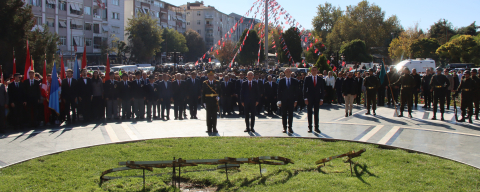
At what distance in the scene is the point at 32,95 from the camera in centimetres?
1208

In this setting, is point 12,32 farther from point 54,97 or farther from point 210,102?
point 210,102

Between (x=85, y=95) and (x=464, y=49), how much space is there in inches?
2103

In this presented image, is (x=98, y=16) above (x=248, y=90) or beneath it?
above

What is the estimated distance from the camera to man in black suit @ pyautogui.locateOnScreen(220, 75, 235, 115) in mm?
15858

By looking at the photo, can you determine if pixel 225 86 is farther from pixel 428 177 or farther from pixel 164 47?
pixel 164 47

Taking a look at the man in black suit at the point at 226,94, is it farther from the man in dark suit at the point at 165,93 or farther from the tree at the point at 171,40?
the tree at the point at 171,40

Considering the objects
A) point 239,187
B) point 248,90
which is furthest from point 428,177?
point 248,90

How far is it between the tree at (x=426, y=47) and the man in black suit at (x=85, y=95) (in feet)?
185

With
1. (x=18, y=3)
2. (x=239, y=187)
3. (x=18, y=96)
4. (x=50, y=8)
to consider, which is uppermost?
(x=50, y=8)

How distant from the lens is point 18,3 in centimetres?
1995

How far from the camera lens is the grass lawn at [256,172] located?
5562 mm

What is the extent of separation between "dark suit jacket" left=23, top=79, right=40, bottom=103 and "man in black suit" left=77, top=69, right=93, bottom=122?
1.38m

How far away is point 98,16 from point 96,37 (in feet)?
11.9

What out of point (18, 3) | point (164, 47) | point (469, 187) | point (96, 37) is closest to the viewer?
point (469, 187)
